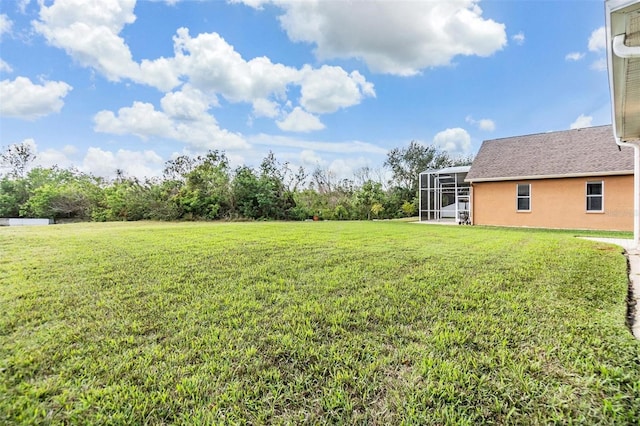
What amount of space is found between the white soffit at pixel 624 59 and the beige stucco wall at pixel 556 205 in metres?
7.64

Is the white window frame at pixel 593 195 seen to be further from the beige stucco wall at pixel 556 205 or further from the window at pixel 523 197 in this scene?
the window at pixel 523 197

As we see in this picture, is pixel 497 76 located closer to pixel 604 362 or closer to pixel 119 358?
pixel 604 362

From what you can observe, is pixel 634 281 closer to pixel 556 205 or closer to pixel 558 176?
pixel 558 176

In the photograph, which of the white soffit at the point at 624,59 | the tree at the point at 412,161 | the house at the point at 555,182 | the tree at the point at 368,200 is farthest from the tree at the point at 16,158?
the tree at the point at 412,161

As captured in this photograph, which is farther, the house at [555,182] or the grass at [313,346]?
the house at [555,182]

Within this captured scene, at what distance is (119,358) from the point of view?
221 cm

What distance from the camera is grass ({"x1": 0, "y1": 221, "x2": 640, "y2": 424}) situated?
69.2 inches

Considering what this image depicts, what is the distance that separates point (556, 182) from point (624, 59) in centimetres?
1139

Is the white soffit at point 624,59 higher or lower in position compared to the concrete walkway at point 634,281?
higher

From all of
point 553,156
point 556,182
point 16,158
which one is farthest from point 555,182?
point 16,158

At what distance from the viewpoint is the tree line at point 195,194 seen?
1600 cm

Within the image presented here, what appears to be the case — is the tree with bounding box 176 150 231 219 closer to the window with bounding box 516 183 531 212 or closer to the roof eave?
the roof eave

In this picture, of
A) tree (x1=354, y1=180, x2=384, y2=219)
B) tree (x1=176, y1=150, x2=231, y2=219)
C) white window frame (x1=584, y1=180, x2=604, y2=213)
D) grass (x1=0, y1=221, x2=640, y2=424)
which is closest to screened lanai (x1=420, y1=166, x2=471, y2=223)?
tree (x1=354, y1=180, x2=384, y2=219)

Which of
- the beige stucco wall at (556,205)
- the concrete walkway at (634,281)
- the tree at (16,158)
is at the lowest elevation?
the concrete walkway at (634,281)
